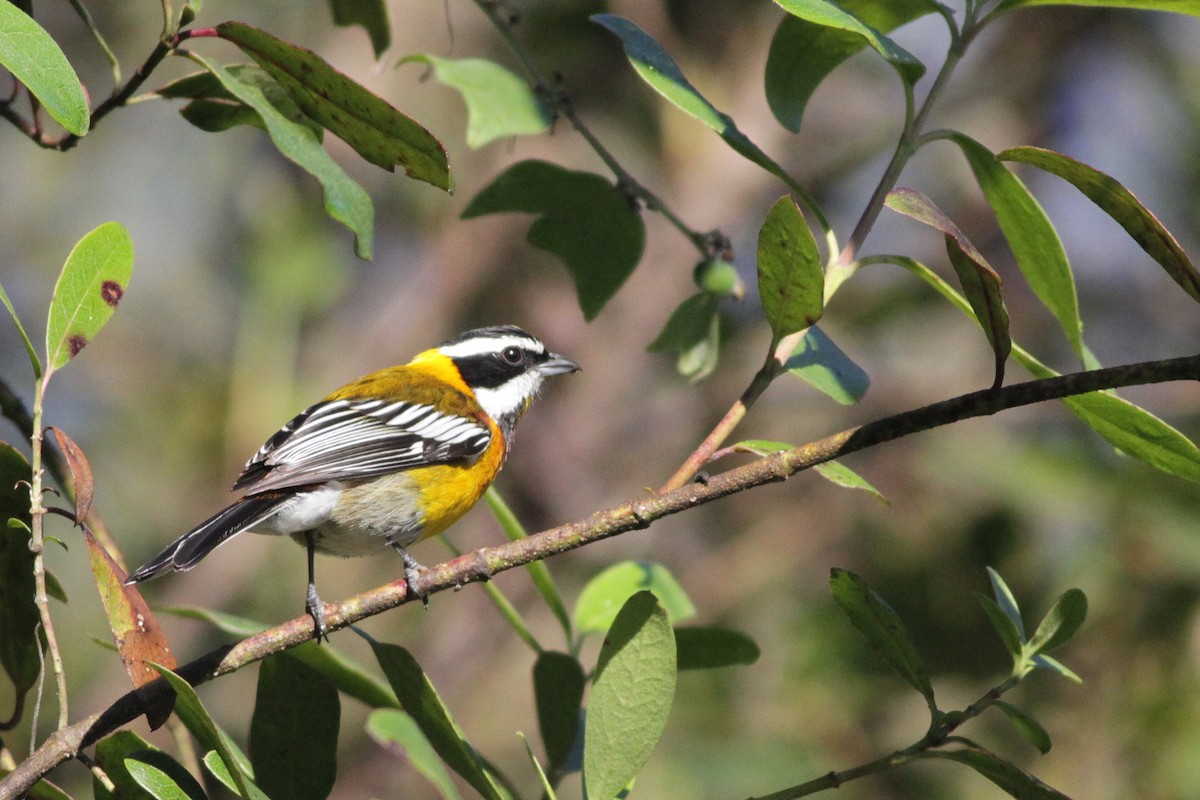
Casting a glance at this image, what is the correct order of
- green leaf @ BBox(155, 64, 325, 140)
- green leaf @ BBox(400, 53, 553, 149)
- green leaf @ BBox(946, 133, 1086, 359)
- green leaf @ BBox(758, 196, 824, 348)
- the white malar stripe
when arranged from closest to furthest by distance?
green leaf @ BBox(758, 196, 824, 348) → green leaf @ BBox(946, 133, 1086, 359) → green leaf @ BBox(155, 64, 325, 140) → green leaf @ BBox(400, 53, 553, 149) → the white malar stripe

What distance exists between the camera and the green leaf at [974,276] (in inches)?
65.2

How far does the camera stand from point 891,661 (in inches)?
80.0

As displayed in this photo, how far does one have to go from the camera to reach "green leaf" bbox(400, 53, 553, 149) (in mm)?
2689

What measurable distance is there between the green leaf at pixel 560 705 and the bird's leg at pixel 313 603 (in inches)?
18.1

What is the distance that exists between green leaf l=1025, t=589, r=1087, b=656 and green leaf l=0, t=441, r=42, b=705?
172 centimetres

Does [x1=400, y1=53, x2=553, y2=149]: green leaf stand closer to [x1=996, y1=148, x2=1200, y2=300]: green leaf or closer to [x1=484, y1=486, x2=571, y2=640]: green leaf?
[x1=484, y1=486, x2=571, y2=640]: green leaf

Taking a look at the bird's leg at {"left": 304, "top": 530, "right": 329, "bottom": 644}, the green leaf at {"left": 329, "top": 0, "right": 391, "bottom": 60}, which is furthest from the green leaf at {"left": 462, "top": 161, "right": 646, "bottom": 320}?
the bird's leg at {"left": 304, "top": 530, "right": 329, "bottom": 644}

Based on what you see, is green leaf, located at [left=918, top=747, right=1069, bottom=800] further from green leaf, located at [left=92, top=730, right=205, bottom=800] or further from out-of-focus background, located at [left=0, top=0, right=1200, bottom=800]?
out-of-focus background, located at [left=0, top=0, right=1200, bottom=800]

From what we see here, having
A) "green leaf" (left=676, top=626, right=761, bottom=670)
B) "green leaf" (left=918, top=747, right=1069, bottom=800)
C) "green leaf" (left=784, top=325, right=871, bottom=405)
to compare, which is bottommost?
"green leaf" (left=676, top=626, right=761, bottom=670)

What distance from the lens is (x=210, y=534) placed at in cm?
289

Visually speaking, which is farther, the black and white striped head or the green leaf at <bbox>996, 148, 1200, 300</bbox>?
the black and white striped head

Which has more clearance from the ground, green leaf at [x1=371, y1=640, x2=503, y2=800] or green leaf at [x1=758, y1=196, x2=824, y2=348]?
green leaf at [x1=758, y1=196, x2=824, y2=348]

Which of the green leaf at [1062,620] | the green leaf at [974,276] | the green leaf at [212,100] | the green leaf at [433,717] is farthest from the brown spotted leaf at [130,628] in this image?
the green leaf at [1062,620]

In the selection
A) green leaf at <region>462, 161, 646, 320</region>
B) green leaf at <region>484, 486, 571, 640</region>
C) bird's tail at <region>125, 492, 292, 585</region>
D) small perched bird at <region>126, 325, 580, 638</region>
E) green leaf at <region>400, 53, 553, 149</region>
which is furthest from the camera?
small perched bird at <region>126, 325, 580, 638</region>
